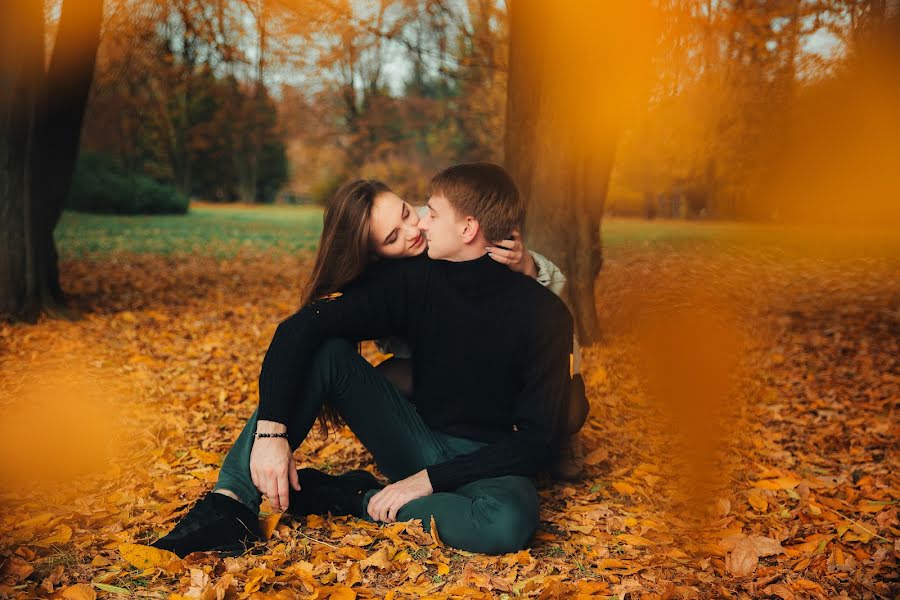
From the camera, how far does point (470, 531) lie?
265cm

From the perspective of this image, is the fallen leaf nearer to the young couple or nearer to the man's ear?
the young couple

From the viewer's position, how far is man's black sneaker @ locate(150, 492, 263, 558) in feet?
8.21

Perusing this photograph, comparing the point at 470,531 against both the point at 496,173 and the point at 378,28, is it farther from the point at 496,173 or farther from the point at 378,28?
the point at 378,28

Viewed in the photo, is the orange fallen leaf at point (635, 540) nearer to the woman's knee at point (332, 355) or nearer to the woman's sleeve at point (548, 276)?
the woman's sleeve at point (548, 276)

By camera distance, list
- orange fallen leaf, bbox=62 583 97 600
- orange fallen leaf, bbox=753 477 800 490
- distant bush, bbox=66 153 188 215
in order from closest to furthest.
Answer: orange fallen leaf, bbox=62 583 97 600 < orange fallen leaf, bbox=753 477 800 490 < distant bush, bbox=66 153 188 215

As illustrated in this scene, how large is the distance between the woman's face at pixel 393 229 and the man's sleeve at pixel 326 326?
7 centimetres

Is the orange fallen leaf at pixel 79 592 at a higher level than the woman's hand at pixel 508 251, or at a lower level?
lower

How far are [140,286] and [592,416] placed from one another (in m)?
6.30

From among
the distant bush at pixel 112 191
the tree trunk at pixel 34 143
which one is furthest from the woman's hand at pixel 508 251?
the distant bush at pixel 112 191

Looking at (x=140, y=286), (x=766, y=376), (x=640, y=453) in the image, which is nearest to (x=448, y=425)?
(x=640, y=453)

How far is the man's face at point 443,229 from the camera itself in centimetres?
279

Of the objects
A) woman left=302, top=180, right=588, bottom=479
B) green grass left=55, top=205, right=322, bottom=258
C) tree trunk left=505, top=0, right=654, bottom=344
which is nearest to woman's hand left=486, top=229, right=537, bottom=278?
woman left=302, top=180, right=588, bottom=479

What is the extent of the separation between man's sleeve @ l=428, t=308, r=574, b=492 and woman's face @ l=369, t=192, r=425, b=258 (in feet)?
2.11

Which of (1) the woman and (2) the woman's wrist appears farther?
(1) the woman
